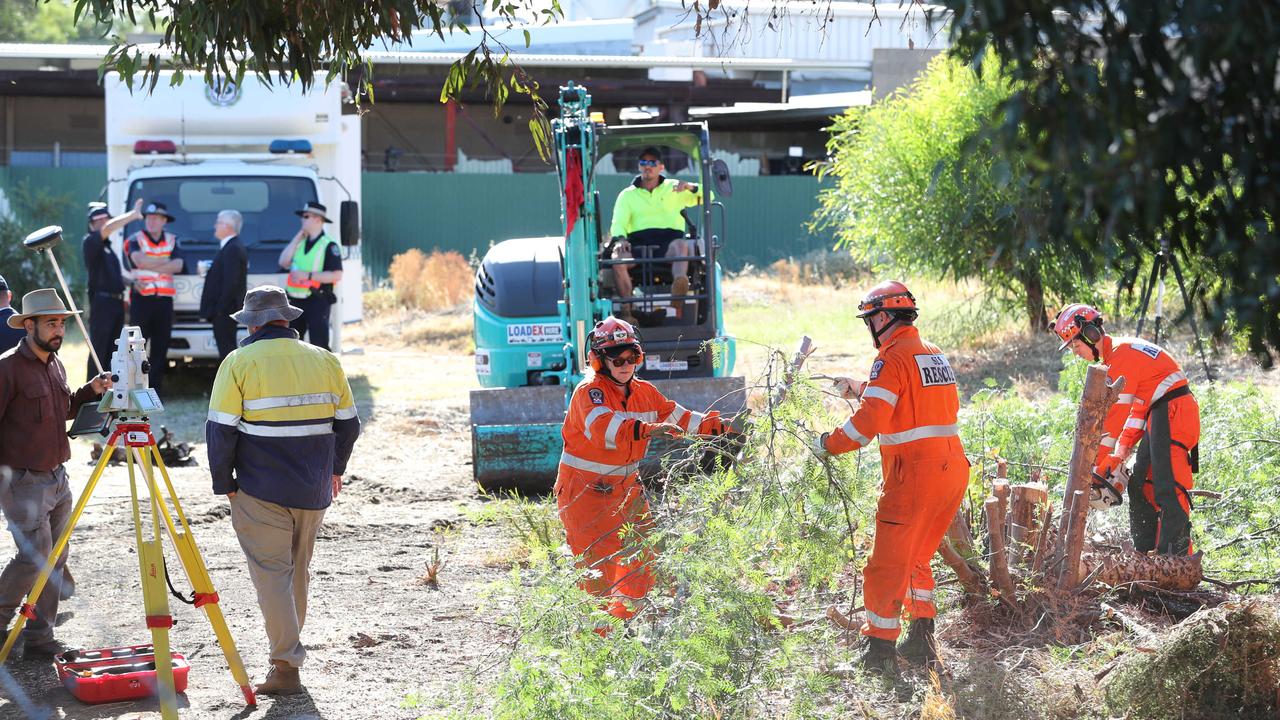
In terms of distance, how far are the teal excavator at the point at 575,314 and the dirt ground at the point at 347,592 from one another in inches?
26.7

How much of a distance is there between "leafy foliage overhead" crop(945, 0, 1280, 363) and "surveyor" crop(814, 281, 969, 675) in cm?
289

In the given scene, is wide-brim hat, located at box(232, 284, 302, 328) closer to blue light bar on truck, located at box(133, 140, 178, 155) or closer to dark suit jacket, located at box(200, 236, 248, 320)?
dark suit jacket, located at box(200, 236, 248, 320)

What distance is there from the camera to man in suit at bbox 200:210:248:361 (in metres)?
11.5

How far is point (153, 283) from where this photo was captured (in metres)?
12.0

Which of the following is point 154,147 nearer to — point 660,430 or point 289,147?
point 289,147

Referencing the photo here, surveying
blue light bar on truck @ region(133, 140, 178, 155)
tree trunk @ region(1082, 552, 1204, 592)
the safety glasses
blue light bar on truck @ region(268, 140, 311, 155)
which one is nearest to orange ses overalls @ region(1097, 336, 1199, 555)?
tree trunk @ region(1082, 552, 1204, 592)

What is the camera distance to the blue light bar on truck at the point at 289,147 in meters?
13.6

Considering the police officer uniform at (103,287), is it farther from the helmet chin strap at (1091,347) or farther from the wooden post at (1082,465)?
the wooden post at (1082,465)

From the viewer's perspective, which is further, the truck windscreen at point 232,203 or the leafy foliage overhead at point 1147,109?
the truck windscreen at point 232,203

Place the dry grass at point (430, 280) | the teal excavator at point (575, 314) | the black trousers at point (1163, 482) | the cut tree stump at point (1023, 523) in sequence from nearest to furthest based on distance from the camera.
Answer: the cut tree stump at point (1023, 523) < the black trousers at point (1163, 482) < the teal excavator at point (575, 314) < the dry grass at point (430, 280)

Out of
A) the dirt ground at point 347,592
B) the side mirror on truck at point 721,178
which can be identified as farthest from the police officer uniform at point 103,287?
the side mirror on truck at point 721,178

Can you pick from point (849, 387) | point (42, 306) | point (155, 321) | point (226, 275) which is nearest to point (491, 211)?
point (155, 321)

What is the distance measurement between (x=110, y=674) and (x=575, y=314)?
14.4ft

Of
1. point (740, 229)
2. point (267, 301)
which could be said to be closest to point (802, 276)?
point (740, 229)
